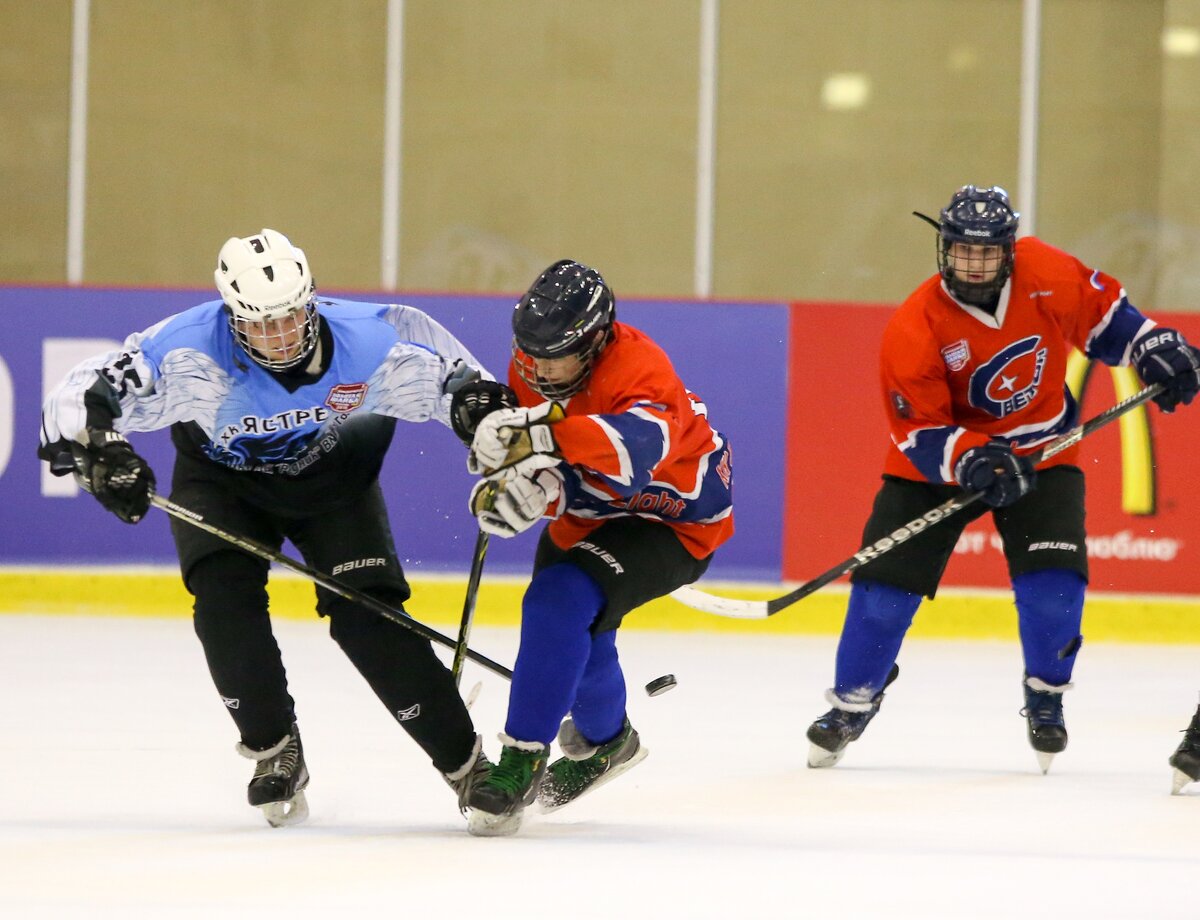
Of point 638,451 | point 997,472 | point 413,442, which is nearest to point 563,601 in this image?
point 638,451

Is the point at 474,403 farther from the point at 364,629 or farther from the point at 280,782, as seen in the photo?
the point at 280,782

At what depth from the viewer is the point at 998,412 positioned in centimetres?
411

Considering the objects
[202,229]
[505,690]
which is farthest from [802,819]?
[202,229]

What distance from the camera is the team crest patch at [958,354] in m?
4.06

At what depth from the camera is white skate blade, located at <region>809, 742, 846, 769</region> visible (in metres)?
4.16

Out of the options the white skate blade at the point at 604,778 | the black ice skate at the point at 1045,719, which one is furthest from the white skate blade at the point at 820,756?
the white skate blade at the point at 604,778

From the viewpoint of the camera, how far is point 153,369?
3.25m

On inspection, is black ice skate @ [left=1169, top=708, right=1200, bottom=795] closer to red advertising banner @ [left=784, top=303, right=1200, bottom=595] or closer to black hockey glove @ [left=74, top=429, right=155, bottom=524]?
black hockey glove @ [left=74, top=429, right=155, bottom=524]

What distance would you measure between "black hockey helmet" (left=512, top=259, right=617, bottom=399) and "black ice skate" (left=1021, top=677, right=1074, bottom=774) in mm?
1462

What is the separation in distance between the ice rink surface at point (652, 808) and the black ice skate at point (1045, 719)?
61mm

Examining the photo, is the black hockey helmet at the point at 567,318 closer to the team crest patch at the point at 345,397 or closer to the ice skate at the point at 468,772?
the team crest patch at the point at 345,397

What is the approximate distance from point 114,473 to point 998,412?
1.98 metres

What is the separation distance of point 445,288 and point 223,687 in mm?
5738

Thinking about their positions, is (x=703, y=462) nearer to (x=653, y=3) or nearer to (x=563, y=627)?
(x=563, y=627)
